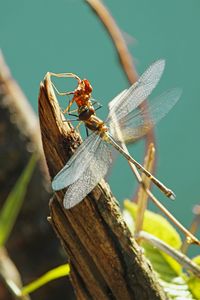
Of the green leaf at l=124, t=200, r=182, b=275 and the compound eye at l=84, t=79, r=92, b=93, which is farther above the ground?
the compound eye at l=84, t=79, r=92, b=93

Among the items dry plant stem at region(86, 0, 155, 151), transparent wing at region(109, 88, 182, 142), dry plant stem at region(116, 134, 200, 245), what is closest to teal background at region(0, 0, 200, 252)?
dry plant stem at region(86, 0, 155, 151)

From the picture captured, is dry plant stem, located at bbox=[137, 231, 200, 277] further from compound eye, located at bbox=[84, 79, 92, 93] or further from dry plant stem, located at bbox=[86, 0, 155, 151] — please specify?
dry plant stem, located at bbox=[86, 0, 155, 151]

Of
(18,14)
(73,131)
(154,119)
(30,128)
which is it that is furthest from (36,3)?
(73,131)

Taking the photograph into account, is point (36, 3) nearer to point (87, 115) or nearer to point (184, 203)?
point (184, 203)

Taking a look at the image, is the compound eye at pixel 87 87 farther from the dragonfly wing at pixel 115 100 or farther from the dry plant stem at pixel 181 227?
the dry plant stem at pixel 181 227

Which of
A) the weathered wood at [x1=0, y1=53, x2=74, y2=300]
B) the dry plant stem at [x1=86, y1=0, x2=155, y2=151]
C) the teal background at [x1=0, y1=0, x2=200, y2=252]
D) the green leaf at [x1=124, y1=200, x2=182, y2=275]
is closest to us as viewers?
the green leaf at [x1=124, y1=200, x2=182, y2=275]

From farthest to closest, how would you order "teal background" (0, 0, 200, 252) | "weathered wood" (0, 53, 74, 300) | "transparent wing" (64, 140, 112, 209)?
"teal background" (0, 0, 200, 252)
"weathered wood" (0, 53, 74, 300)
"transparent wing" (64, 140, 112, 209)

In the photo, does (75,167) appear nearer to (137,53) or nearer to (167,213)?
(167,213)

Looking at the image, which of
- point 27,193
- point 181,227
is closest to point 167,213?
point 181,227
